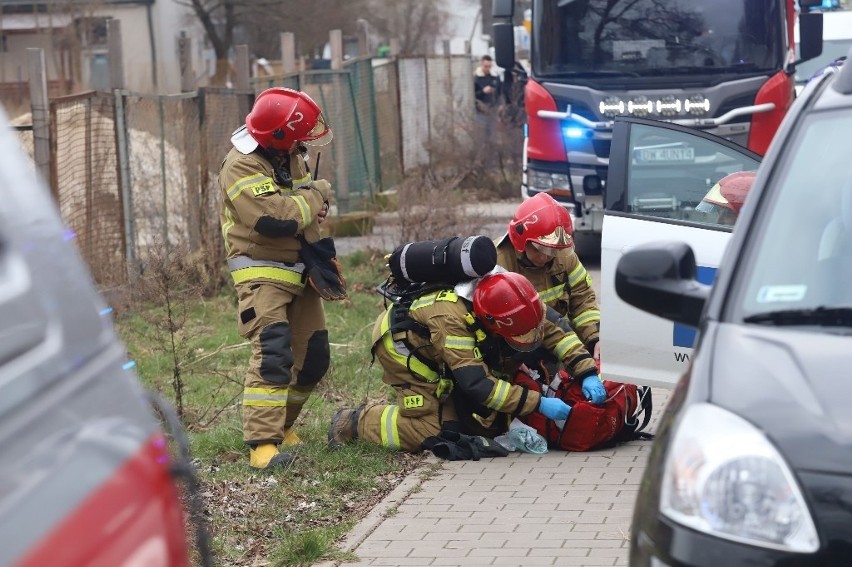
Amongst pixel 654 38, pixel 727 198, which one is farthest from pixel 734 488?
pixel 654 38

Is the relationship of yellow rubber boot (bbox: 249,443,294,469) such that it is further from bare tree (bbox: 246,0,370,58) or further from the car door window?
bare tree (bbox: 246,0,370,58)

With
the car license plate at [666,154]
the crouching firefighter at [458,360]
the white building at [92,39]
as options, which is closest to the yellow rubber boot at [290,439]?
the crouching firefighter at [458,360]

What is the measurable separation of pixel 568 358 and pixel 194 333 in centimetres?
391

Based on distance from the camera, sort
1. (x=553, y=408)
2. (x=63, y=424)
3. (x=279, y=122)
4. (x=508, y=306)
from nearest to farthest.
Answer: (x=63, y=424), (x=508, y=306), (x=279, y=122), (x=553, y=408)

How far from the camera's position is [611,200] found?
6.18 metres

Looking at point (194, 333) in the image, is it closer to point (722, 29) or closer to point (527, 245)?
point (527, 245)

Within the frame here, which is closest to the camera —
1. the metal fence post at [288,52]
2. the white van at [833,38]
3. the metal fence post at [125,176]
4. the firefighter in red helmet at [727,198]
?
the firefighter in red helmet at [727,198]

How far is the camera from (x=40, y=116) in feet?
33.2

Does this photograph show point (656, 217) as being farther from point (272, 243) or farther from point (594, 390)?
point (272, 243)

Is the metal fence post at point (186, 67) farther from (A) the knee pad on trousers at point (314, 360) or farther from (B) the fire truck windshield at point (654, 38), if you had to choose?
(A) the knee pad on trousers at point (314, 360)

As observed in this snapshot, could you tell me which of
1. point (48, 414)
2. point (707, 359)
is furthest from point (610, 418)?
point (48, 414)

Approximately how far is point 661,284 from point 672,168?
113 inches

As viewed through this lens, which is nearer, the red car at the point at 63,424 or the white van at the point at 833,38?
the red car at the point at 63,424

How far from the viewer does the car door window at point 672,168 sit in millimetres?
6117
